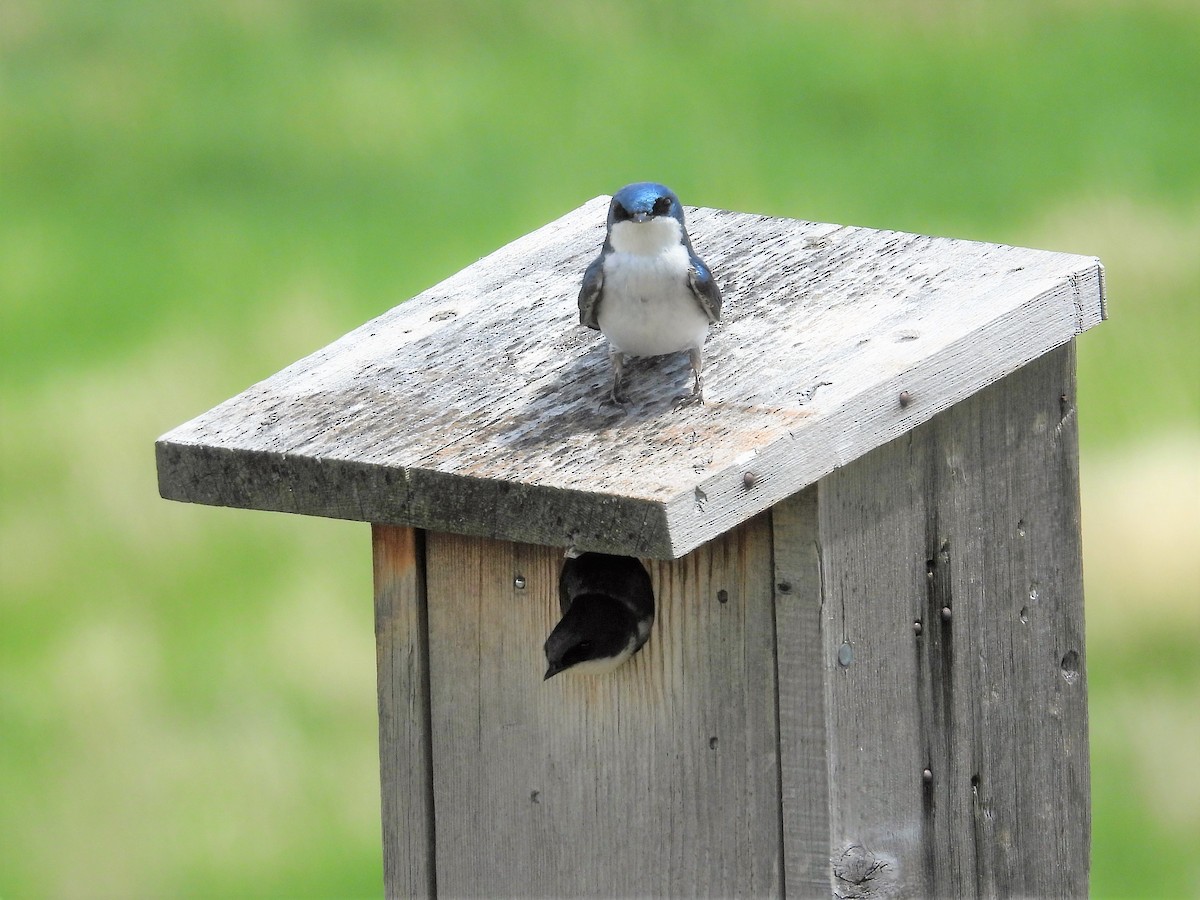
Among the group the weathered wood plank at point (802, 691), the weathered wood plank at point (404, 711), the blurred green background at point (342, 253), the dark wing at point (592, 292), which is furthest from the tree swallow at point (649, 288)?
the blurred green background at point (342, 253)

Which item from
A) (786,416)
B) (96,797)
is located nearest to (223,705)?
(96,797)

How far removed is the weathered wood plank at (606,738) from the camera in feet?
9.89

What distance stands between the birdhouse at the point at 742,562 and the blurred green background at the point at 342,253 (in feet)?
6.86

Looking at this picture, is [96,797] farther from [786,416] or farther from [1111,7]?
[1111,7]

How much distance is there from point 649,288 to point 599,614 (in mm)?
450

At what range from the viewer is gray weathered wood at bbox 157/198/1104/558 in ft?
9.07

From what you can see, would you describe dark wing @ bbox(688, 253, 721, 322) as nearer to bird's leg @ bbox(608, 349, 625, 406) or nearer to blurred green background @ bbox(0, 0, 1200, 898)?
bird's leg @ bbox(608, 349, 625, 406)

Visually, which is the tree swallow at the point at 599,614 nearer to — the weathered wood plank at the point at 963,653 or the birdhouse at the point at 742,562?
the birdhouse at the point at 742,562

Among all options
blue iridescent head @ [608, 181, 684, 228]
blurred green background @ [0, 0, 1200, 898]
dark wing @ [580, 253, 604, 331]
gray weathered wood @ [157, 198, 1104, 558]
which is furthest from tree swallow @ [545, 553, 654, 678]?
blurred green background @ [0, 0, 1200, 898]

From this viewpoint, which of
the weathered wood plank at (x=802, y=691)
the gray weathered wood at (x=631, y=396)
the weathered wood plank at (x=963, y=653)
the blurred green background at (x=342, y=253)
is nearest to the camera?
the gray weathered wood at (x=631, y=396)

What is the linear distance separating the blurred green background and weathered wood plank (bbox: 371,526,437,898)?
209cm

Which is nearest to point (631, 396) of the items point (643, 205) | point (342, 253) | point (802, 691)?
point (643, 205)

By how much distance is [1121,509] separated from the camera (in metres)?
6.14

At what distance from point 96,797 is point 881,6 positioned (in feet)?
14.3
